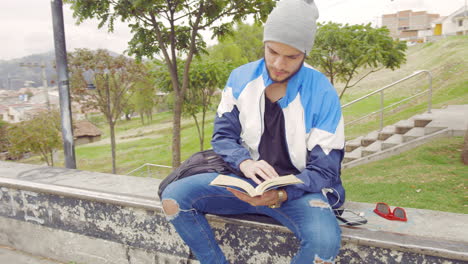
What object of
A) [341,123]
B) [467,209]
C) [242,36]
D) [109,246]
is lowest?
[467,209]

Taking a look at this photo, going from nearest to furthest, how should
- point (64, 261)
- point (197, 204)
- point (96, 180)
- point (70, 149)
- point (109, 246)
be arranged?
point (197, 204), point (109, 246), point (64, 261), point (96, 180), point (70, 149)

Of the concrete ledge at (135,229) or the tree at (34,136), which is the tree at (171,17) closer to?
the concrete ledge at (135,229)

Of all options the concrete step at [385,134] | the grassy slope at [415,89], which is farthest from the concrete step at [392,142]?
the grassy slope at [415,89]

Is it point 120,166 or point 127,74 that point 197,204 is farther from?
point 120,166

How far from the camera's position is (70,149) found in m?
3.66

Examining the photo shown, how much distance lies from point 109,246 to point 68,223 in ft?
1.21

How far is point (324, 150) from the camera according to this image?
172 centimetres

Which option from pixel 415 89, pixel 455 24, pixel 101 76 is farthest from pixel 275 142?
pixel 455 24

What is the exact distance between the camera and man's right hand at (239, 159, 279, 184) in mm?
1728

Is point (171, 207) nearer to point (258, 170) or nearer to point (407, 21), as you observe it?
point (258, 170)

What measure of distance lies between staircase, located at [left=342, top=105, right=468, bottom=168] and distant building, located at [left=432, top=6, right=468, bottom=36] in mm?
54024

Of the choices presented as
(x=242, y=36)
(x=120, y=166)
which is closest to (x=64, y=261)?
(x=120, y=166)

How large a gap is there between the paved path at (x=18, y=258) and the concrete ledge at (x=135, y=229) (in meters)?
0.04

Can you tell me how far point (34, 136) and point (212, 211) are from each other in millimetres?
17799
